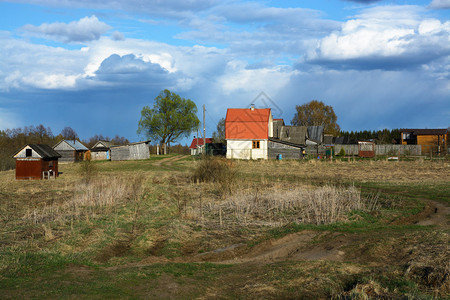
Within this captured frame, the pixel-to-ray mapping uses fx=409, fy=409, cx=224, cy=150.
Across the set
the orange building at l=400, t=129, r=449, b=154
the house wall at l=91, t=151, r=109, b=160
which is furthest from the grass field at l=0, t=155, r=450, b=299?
the orange building at l=400, t=129, r=449, b=154

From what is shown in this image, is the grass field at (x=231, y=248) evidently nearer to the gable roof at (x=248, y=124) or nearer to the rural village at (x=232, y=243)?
the rural village at (x=232, y=243)

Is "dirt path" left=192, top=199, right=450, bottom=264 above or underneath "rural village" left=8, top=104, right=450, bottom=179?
underneath

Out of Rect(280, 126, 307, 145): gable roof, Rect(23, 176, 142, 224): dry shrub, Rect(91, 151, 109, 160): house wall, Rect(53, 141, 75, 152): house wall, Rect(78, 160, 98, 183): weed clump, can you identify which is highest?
Rect(280, 126, 307, 145): gable roof

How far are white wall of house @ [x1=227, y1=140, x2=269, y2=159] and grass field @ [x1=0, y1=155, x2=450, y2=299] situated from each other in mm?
→ 35675

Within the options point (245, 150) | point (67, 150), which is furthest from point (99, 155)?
point (245, 150)

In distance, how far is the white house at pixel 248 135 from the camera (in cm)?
5812

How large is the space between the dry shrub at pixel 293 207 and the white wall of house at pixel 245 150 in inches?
1503

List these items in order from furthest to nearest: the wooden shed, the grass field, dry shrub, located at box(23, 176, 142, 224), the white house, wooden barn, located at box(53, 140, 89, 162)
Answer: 1. wooden barn, located at box(53, 140, 89, 162)
2. the wooden shed
3. the white house
4. dry shrub, located at box(23, 176, 142, 224)
5. the grass field

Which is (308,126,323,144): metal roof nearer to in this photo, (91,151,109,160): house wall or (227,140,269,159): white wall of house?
(227,140,269,159): white wall of house

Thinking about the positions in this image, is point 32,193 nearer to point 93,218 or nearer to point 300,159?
point 93,218

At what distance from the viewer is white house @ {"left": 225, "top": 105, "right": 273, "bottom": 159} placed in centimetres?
5812

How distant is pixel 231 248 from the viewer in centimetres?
1203

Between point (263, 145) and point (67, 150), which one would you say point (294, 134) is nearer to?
point (263, 145)

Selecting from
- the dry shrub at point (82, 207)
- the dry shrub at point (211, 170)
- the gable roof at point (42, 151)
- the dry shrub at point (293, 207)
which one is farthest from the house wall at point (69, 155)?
the dry shrub at point (293, 207)
